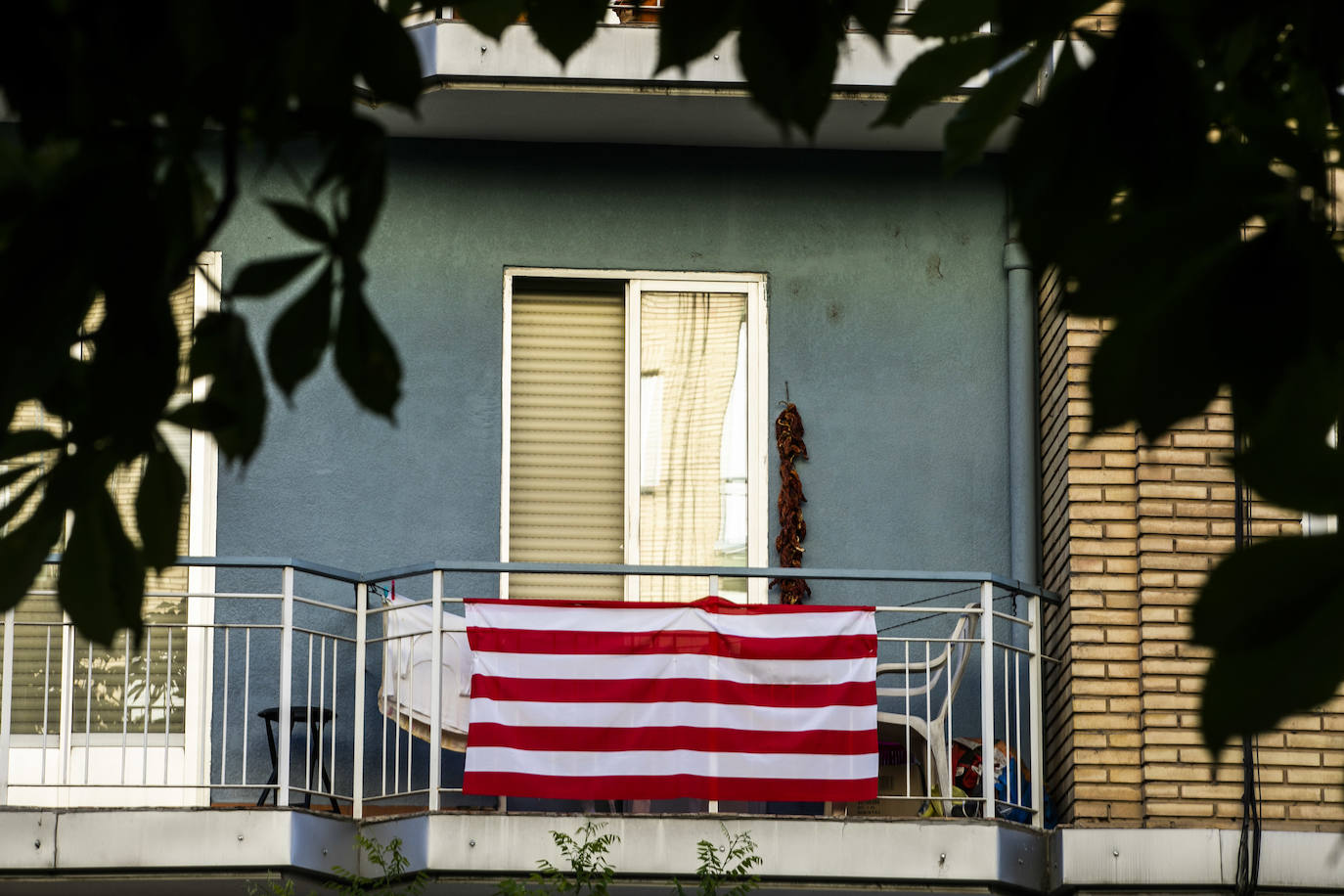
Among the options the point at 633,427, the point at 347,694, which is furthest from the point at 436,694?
the point at 633,427

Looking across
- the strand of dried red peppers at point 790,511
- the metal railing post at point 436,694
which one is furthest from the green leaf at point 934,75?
the strand of dried red peppers at point 790,511

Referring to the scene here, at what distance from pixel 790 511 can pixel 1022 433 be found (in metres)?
1.26

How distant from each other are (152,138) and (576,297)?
30.2 ft

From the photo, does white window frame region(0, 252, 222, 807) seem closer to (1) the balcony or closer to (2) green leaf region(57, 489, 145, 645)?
(1) the balcony

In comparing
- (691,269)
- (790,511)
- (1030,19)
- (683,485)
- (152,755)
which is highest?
(691,269)

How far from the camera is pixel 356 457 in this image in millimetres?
10586

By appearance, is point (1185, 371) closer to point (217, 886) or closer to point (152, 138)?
point (152, 138)

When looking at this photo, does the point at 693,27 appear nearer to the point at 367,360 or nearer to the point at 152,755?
the point at 367,360

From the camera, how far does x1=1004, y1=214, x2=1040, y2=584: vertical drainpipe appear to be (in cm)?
1057

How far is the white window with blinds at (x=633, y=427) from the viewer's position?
10656mm

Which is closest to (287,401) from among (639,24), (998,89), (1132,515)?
(998,89)

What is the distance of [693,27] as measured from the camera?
1966 mm

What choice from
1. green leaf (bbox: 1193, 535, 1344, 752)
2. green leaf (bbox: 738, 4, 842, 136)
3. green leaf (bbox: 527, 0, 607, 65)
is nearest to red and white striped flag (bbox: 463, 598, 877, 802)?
green leaf (bbox: 527, 0, 607, 65)

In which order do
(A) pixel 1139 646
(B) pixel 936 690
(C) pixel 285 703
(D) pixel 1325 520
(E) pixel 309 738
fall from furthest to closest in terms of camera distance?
(B) pixel 936 690, (A) pixel 1139 646, (E) pixel 309 738, (C) pixel 285 703, (D) pixel 1325 520
